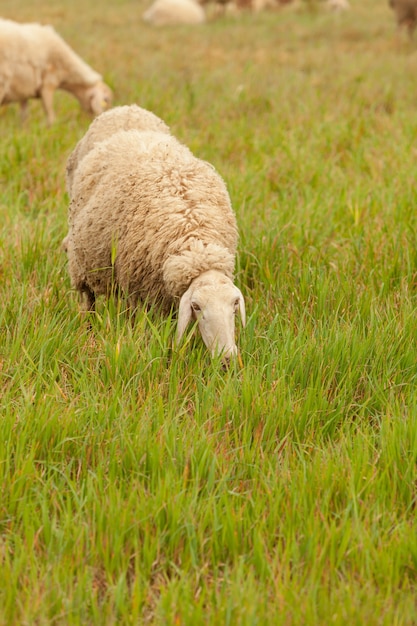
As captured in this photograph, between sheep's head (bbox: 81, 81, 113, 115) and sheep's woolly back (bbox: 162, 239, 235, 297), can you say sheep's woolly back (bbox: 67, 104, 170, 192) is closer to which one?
sheep's woolly back (bbox: 162, 239, 235, 297)

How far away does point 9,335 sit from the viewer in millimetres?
3180

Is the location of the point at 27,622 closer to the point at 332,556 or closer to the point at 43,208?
the point at 332,556

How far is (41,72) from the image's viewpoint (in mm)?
7516

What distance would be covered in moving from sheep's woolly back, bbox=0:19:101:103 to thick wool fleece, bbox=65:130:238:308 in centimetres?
368

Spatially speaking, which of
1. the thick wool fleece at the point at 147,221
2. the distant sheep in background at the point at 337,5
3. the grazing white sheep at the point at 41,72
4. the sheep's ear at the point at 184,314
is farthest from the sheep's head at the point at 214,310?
the distant sheep in background at the point at 337,5

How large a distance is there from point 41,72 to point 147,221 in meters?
4.55

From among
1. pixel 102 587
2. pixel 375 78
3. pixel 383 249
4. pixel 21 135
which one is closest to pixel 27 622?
pixel 102 587

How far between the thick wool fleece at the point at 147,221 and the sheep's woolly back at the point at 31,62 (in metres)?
3.68

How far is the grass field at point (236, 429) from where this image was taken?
2.00 meters

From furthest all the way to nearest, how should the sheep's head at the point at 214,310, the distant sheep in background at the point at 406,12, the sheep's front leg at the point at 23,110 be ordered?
the distant sheep in background at the point at 406,12 → the sheep's front leg at the point at 23,110 → the sheep's head at the point at 214,310

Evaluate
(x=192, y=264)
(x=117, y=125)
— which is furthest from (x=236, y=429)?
(x=117, y=125)

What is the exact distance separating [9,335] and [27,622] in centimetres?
150

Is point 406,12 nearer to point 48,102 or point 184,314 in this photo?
point 48,102

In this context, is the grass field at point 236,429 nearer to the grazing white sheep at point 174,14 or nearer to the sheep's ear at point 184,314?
the sheep's ear at point 184,314
